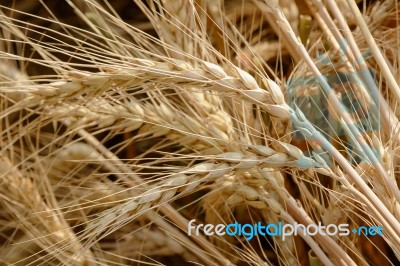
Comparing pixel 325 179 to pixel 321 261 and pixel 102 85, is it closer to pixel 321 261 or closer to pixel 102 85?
pixel 321 261

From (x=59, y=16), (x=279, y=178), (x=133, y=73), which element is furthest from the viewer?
(x=59, y=16)

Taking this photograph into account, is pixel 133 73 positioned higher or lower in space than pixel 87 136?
higher

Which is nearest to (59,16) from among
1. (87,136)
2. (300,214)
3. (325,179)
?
(87,136)

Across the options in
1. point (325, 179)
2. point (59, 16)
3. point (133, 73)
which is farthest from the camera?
point (59, 16)

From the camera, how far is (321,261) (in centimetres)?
79

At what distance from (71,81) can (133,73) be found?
0.09m

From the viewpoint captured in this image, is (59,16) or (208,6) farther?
(59,16)

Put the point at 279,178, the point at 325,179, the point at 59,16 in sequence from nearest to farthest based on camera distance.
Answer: the point at 279,178 → the point at 325,179 → the point at 59,16

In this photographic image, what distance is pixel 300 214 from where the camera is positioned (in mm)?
796

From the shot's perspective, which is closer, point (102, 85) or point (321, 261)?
point (102, 85)

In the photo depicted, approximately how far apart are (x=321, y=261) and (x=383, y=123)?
18 cm

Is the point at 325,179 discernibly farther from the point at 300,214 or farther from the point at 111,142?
the point at 111,142

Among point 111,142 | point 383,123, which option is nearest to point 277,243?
point 383,123

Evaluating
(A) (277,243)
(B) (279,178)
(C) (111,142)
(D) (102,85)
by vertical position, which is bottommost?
(C) (111,142)
